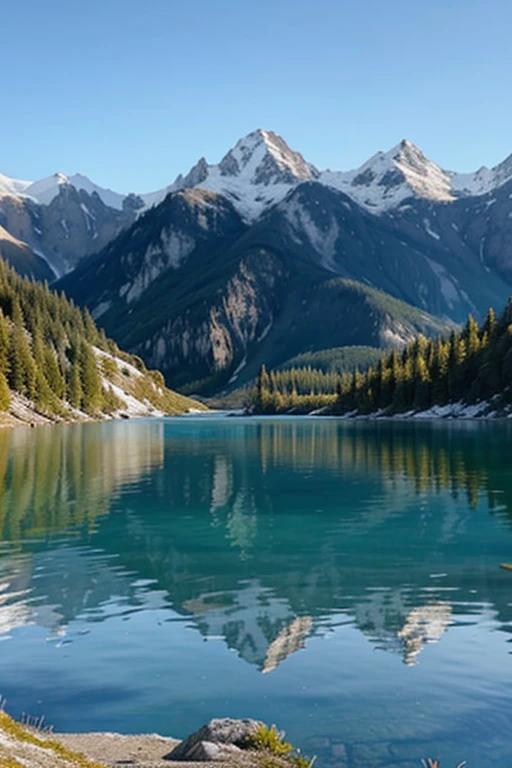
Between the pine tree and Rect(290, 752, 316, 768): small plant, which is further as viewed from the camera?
the pine tree

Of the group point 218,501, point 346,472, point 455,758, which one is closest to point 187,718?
point 455,758

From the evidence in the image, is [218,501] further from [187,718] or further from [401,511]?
[187,718]

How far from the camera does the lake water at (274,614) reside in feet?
57.4

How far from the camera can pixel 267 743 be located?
14336 millimetres

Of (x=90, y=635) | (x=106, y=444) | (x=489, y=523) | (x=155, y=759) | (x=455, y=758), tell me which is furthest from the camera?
(x=106, y=444)

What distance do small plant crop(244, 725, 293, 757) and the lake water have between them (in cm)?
108

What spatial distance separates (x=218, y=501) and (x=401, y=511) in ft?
43.9

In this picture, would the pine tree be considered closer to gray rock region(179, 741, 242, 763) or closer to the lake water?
the lake water

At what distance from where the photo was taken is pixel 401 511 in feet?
158

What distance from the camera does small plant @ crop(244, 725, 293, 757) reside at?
14227 millimetres

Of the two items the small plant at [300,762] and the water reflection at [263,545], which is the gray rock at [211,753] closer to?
the small plant at [300,762]

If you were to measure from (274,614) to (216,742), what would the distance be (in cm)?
1186

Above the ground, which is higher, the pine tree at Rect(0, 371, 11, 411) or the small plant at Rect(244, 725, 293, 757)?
the pine tree at Rect(0, 371, 11, 411)

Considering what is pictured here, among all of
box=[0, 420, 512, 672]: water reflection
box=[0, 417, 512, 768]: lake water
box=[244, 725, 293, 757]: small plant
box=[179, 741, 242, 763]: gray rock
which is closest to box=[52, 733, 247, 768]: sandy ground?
box=[179, 741, 242, 763]: gray rock
